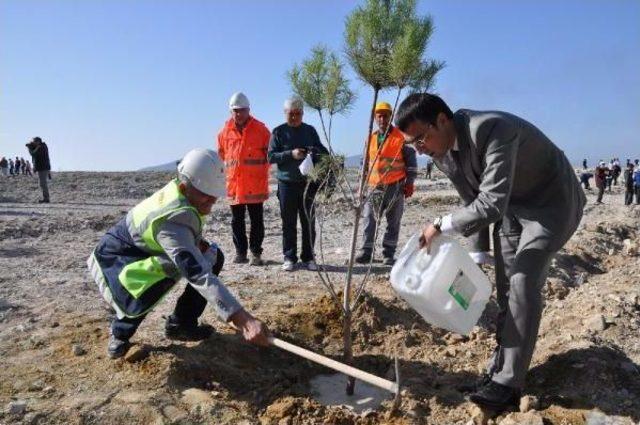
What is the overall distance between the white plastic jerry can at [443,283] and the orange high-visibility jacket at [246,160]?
334cm

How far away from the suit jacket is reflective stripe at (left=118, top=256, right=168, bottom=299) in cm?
164

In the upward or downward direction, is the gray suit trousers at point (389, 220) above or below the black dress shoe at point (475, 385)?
above

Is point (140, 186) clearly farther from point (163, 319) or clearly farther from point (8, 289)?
point (163, 319)

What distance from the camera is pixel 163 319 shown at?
4.19m

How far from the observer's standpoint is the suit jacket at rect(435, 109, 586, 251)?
256 centimetres

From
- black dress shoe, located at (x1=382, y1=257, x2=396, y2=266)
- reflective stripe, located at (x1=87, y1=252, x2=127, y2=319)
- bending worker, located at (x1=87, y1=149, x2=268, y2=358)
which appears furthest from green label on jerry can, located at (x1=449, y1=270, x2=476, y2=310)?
A: black dress shoe, located at (x1=382, y1=257, x2=396, y2=266)

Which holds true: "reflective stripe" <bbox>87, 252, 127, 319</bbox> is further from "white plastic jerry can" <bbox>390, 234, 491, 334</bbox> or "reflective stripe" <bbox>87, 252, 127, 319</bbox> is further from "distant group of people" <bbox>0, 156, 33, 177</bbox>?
"distant group of people" <bbox>0, 156, 33, 177</bbox>

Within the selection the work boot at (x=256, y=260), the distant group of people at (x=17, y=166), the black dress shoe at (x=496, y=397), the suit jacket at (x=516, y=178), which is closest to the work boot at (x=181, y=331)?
the black dress shoe at (x=496, y=397)

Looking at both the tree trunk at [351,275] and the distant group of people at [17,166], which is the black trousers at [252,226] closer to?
the tree trunk at [351,275]

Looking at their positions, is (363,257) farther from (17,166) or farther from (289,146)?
(17,166)

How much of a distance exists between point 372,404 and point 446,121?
167 centimetres

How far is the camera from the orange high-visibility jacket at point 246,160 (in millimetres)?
5977

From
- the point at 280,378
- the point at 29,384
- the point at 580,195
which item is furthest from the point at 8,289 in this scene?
the point at 580,195

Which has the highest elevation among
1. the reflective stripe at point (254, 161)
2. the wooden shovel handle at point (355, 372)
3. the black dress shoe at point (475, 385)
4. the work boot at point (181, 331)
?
the reflective stripe at point (254, 161)
